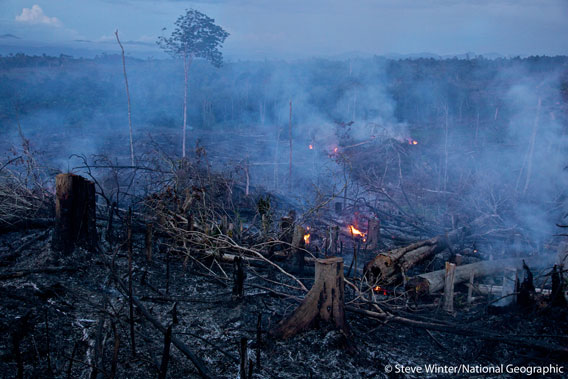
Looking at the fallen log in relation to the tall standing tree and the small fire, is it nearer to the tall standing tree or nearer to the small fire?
the small fire

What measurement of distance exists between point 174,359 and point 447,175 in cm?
1481

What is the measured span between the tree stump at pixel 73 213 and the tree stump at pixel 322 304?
3.22 meters

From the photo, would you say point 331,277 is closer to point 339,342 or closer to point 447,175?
point 339,342

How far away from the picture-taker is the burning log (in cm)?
558

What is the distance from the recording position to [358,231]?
9008 mm

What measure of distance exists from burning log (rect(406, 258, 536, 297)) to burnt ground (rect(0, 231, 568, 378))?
0.83ft

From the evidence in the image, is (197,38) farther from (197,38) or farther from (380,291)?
(380,291)

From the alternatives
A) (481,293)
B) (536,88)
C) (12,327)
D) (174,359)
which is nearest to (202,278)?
(174,359)

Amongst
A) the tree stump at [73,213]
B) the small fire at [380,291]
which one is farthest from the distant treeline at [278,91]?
the tree stump at [73,213]

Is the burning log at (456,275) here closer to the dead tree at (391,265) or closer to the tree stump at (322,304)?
the dead tree at (391,265)

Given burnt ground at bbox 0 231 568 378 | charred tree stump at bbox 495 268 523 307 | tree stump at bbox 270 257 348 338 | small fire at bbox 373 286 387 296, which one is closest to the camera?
burnt ground at bbox 0 231 568 378

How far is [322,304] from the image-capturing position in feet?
13.3

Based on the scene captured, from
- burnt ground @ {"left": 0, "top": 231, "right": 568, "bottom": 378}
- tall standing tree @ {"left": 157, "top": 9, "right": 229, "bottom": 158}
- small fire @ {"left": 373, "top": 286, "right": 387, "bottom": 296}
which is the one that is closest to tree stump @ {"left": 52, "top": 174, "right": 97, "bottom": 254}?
burnt ground @ {"left": 0, "top": 231, "right": 568, "bottom": 378}

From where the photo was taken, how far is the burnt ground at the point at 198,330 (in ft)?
11.5
